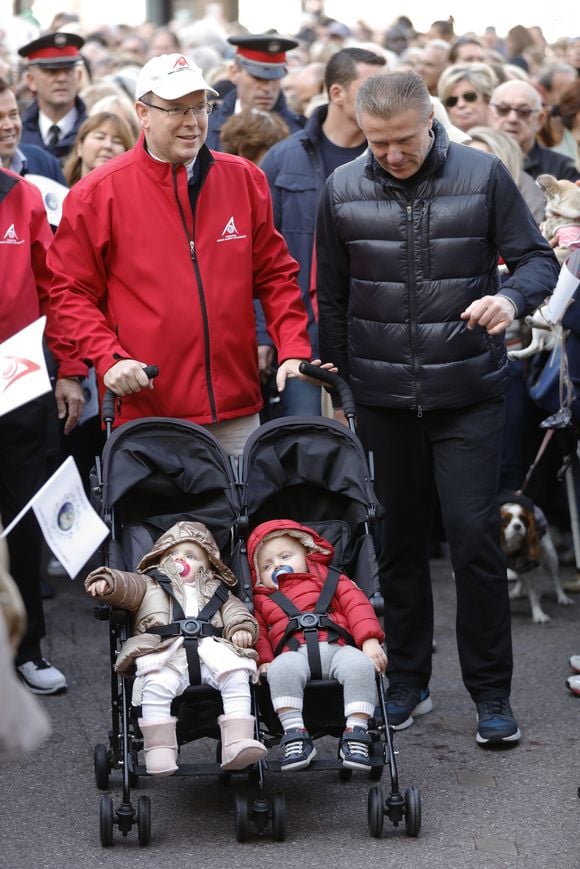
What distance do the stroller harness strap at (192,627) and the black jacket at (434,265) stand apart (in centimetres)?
106

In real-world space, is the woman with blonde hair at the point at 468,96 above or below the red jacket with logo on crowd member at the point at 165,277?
below

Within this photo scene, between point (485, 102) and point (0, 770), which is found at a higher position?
point (485, 102)

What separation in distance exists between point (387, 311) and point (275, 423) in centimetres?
57

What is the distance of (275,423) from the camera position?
5.06m

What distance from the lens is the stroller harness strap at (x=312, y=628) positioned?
15.0 ft

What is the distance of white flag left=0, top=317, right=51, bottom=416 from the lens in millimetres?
4082

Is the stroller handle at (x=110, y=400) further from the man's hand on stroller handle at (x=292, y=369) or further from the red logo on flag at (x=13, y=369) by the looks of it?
the red logo on flag at (x=13, y=369)

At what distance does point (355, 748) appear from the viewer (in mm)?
4383

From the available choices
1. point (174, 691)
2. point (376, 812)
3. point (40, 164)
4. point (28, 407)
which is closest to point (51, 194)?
point (40, 164)

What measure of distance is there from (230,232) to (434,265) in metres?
0.75

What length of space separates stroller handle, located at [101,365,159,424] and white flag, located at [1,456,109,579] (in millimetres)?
948

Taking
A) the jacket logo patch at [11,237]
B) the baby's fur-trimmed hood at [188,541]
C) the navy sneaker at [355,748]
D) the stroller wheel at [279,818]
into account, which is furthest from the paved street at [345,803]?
the jacket logo patch at [11,237]

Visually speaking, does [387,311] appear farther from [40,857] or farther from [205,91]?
[40,857]

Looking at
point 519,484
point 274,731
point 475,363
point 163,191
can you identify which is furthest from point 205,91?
point 519,484
